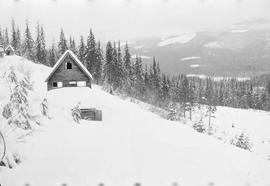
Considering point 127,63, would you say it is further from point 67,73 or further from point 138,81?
point 67,73

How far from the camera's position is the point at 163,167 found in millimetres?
8453

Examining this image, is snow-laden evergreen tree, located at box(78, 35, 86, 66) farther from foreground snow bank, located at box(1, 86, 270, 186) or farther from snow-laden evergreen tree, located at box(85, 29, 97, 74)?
foreground snow bank, located at box(1, 86, 270, 186)

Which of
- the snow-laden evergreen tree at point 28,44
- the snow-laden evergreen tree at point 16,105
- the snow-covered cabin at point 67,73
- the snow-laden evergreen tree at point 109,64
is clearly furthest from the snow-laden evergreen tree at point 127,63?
the snow-laden evergreen tree at point 16,105

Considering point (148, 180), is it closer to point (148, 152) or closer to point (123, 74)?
point (148, 152)

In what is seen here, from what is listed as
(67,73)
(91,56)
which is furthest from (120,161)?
(91,56)

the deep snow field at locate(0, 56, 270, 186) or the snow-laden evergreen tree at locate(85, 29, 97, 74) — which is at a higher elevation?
the snow-laden evergreen tree at locate(85, 29, 97, 74)

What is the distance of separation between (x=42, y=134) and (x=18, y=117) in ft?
4.85

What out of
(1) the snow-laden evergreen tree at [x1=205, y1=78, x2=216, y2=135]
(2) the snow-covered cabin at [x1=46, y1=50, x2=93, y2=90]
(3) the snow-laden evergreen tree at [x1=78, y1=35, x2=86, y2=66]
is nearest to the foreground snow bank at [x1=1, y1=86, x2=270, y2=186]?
(2) the snow-covered cabin at [x1=46, y1=50, x2=93, y2=90]

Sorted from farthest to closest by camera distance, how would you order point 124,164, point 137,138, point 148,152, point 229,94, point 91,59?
point 229,94 → point 91,59 → point 137,138 → point 148,152 → point 124,164

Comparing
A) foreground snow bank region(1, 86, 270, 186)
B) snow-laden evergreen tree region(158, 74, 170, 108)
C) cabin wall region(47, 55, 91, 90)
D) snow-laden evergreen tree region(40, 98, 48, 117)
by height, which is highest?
cabin wall region(47, 55, 91, 90)

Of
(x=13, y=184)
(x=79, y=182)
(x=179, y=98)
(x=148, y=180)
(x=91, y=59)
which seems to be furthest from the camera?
(x=179, y=98)

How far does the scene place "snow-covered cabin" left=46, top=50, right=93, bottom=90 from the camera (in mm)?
28969

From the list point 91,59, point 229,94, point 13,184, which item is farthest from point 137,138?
point 229,94

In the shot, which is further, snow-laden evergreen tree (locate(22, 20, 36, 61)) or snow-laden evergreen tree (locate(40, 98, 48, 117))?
snow-laden evergreen tree (locate(22, 20, 36, 61))
